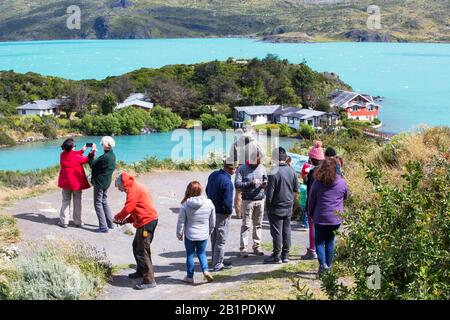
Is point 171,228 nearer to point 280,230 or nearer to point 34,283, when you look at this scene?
point 280,230

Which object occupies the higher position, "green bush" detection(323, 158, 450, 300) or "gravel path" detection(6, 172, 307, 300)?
"green bush" detection(323, 158, 450, 300)

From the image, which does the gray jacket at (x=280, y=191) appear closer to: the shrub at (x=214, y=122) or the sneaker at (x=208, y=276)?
the sneaker at (x=208, y=276)

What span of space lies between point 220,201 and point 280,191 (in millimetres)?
809

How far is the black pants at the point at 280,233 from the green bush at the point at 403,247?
7.27 feet

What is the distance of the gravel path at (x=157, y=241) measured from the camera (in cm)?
688

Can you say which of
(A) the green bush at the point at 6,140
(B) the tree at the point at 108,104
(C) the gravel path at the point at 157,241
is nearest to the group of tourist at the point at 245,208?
(C) the gravel path at the point at 157,241

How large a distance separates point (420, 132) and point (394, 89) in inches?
4088

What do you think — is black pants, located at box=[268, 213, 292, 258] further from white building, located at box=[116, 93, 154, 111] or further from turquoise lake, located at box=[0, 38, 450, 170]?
white building, located at box=[116, 93, 154, 111]

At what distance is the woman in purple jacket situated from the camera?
6.77m

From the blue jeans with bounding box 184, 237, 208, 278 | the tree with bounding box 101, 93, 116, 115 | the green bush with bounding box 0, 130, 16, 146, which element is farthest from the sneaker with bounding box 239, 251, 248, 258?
the tree with bounding box 101, 93, 116, 115

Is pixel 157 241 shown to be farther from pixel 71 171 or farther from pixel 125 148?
pixel 125 148

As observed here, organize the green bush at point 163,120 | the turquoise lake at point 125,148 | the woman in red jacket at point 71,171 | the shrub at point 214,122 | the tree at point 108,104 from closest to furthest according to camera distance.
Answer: the woman in red jacket at point 71,171
the turquoise lake at point 125,148
the shrub at point 214,122
the green bush at point 163,120
the tree at point 108,104

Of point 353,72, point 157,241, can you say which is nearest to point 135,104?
point 353,72
